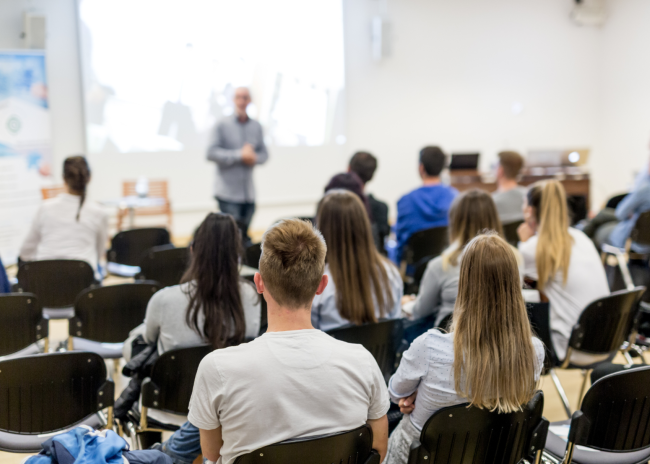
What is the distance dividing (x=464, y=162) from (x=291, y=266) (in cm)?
657

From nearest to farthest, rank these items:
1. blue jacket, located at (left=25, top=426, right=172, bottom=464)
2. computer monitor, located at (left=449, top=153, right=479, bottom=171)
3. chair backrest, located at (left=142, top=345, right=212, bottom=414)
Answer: blue jacket, located at (left=25, top=426, right=172, bottom=464) → chair backrest, located at (left=142, top=345, right=212, bottom=414) → computer monitor, located at (left=449, top=153, right=479, bottom=171)

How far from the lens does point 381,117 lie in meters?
8.81

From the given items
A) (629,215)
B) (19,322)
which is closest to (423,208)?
(629,215)

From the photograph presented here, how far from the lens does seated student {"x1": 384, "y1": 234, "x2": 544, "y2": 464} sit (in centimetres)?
161

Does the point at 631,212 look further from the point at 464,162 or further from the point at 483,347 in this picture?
the point at 483,347

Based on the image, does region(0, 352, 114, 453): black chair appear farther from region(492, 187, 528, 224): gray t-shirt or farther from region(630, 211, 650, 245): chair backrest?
region(630, 211, 650, 245): chair backrest

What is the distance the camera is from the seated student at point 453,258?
265cm

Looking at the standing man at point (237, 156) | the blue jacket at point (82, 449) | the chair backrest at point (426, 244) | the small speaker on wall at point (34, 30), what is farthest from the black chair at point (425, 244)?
the small speaker on wall at point (34, 30)

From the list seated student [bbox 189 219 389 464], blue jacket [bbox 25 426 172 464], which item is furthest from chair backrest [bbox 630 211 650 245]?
blue jacket [bbox 25 426 172 464]

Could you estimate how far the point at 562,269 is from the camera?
2.83 metres

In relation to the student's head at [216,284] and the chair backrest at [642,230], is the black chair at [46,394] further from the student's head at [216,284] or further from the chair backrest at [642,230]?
the chair backrest at [642,230]

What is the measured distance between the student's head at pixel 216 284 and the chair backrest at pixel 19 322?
933mm

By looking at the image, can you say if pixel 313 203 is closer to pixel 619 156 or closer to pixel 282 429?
pixel 619 156

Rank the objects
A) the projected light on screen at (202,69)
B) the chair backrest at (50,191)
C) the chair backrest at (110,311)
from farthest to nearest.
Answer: the projected light on screen at (202,69) → the chair backrest at (50,191) → the chair backrest at (110,311)
